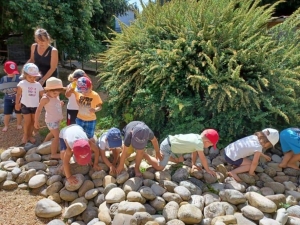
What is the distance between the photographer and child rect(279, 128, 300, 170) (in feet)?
12.9

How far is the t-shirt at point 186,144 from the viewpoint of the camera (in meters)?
3.54

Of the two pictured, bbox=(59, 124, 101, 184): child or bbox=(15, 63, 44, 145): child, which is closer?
bbox=(59, 124, 101, 184): child

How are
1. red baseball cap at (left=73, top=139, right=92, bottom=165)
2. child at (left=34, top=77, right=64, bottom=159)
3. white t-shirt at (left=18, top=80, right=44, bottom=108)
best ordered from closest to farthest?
red baseball cap at (left=73, top=139, right=92, bottom=165) < child at (left=34, top=77, right=64, bottom=159) < white t-shirt at (left=18, top=80, right=44, bottom=108)

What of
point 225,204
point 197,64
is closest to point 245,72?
point 197,64

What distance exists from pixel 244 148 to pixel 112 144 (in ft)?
5.33

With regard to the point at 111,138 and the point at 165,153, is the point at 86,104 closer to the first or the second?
the point at 111,138

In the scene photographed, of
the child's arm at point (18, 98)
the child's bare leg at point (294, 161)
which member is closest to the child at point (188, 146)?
the child's bare leg at point (294, 161)

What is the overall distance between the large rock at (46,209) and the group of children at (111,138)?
1.13 feet

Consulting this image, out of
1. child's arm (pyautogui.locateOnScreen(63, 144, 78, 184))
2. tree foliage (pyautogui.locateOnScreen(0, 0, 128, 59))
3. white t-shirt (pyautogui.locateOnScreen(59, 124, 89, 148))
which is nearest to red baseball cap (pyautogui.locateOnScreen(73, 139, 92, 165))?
white t-shirt (pyautogui.locateOnScreen(59, 124, 89, 148))

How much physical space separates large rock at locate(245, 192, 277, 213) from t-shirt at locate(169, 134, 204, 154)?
0.77m

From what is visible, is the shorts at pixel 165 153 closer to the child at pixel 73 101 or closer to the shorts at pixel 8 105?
the child at pixel 73 101

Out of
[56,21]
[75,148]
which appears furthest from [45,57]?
[56,21]

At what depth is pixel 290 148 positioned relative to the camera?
3975mm

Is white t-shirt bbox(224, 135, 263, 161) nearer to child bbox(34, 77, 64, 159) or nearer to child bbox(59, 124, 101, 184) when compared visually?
child bbox(59, 124, 101, 184)
